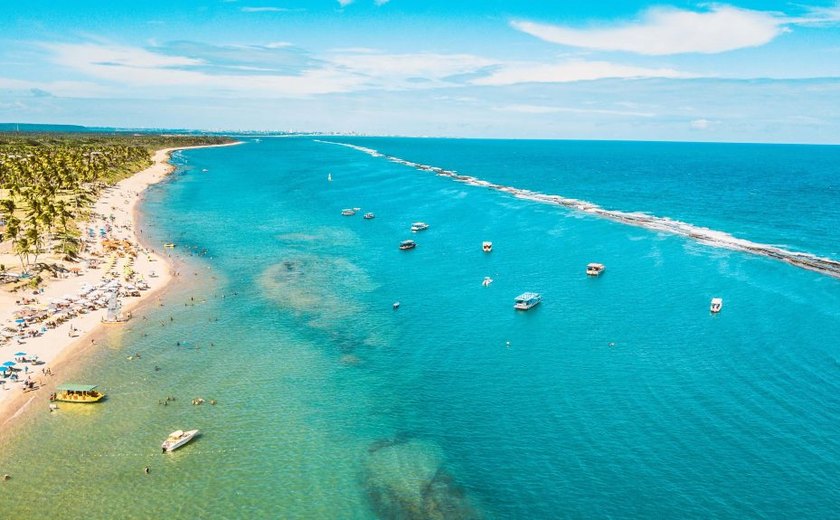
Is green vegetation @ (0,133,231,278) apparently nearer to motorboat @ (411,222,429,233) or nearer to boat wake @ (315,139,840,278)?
motorboat @ (411,222,429,233)

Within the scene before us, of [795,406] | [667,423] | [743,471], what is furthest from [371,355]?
[795,406]

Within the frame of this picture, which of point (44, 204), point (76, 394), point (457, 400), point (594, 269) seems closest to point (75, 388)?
point (76, 394)

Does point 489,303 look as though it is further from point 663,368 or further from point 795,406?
point 795,406

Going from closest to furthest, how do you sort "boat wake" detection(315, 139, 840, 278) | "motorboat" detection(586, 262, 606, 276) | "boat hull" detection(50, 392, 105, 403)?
"boat hull" detection(50, 392, 105, 403) < "motorboat" detection(586, 262, 606, 276) < "boat wake" detection(315, 139, 840, 278)

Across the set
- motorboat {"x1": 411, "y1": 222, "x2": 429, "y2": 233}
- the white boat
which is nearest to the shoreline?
the white boat

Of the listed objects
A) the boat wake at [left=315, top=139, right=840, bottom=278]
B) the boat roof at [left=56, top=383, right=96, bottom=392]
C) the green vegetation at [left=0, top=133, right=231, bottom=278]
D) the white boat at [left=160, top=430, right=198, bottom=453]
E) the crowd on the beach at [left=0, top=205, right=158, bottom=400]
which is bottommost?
the white boat at [left=160, top=430, right=198, bottom=453]
